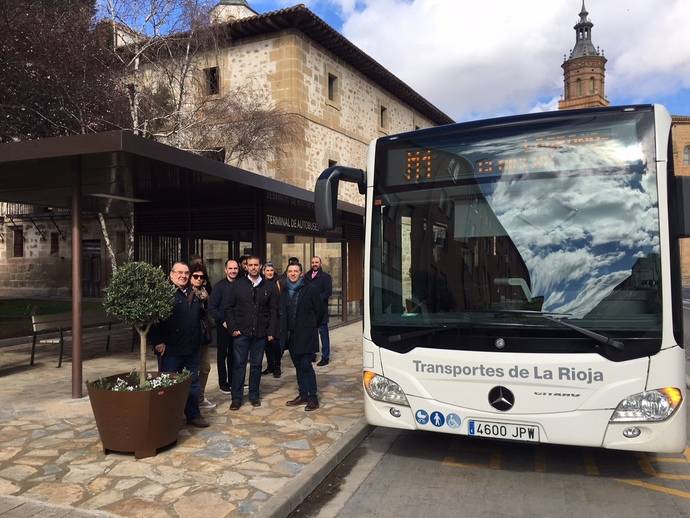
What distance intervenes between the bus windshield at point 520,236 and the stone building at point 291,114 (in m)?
6.13

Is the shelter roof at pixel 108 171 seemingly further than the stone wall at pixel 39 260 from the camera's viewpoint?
No

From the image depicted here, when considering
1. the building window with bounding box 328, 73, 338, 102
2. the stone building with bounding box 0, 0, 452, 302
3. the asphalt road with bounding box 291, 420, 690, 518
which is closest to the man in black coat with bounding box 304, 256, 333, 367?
the stone building with bounding box 0, 0, 452, 302

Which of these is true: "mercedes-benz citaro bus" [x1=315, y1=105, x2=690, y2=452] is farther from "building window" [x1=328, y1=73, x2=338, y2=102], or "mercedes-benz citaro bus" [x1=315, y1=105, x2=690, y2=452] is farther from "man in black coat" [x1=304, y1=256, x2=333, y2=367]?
"building window" [x1=328, y1=73, x2=338, y2=102]

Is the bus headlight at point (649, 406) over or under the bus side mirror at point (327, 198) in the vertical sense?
under

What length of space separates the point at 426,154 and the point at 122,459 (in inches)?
138

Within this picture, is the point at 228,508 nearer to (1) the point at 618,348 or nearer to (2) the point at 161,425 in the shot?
(2) the point at 161,425

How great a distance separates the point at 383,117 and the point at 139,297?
24634 mm

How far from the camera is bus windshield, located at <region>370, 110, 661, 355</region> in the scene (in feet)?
12.5

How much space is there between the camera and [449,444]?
5.09 metres

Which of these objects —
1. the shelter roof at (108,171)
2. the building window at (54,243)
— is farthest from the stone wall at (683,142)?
the shelter roof at (108,171)

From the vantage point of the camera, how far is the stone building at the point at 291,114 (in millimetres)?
13758

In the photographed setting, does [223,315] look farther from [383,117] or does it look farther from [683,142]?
[683,142]

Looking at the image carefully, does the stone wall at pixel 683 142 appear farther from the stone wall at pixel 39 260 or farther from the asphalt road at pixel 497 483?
the asphalt road at pixel 497 483

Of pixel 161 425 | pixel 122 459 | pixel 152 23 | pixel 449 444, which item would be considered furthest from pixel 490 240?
pixel 152 23
